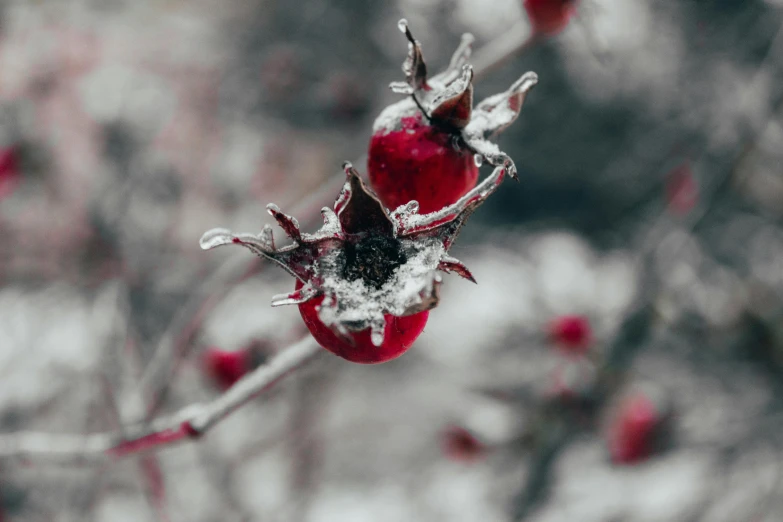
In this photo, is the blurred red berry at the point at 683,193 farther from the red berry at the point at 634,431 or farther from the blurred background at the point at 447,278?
the red berry at the point at 634,431

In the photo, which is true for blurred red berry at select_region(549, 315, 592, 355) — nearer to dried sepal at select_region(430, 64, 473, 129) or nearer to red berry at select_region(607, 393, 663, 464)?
red berry at select_region(607, 393, 663, 464)

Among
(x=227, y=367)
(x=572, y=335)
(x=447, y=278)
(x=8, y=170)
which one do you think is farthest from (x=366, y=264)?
(x=447, y=278)

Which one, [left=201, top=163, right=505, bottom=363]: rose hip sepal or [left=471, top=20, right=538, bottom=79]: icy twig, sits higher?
[left=471, top=20, right=538, bottom=79]: icy twig

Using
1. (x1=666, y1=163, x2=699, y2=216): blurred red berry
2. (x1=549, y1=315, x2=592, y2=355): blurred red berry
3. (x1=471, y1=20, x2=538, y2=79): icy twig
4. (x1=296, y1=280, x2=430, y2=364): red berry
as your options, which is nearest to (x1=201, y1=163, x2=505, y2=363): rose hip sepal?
(x1=296, y1=280, x2=430, y2=364): red berry

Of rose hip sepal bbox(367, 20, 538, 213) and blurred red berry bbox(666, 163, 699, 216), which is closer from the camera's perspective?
rose hip sepal bbox(367, 20, 538, 213)

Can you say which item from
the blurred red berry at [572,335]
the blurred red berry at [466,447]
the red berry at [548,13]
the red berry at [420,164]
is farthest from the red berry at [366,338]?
the blurred red berry at [466,447]
